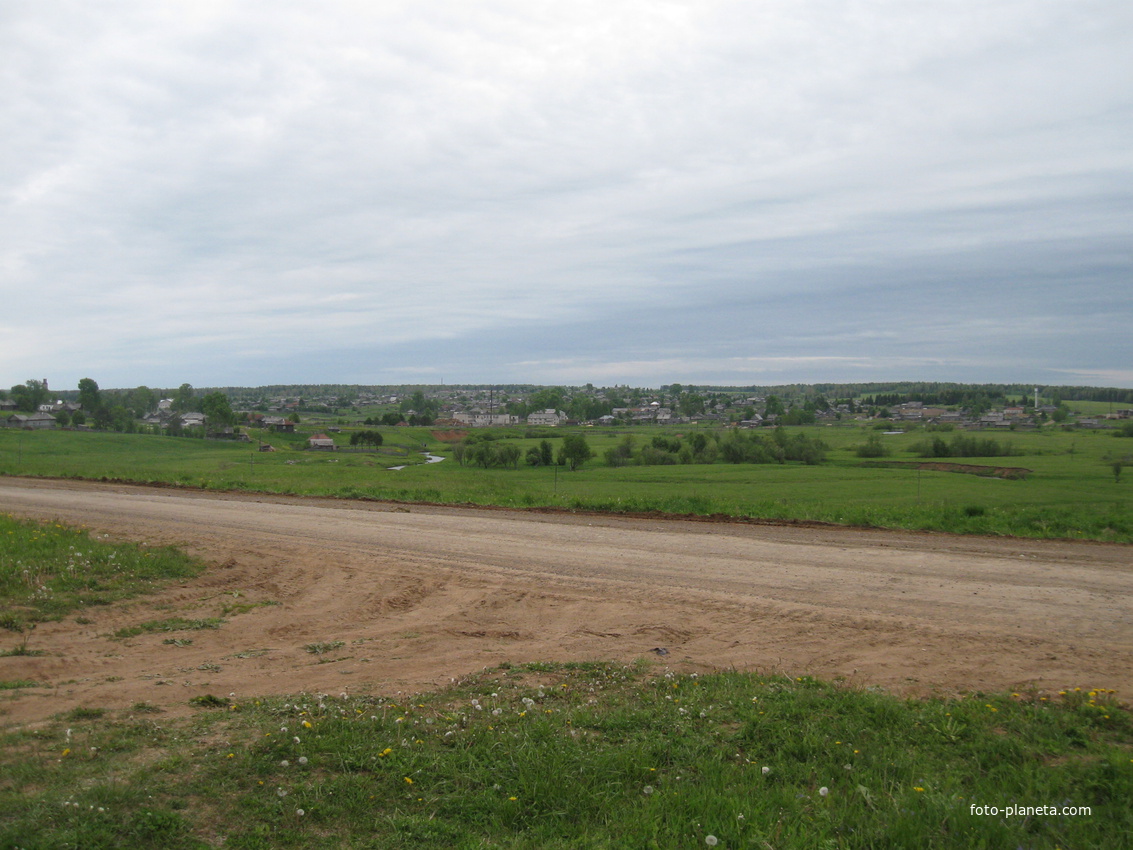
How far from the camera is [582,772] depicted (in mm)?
5289

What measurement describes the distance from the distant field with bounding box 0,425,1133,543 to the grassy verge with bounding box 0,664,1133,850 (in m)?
11.7

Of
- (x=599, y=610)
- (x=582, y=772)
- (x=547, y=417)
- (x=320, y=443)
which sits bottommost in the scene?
(x=320, y=443)

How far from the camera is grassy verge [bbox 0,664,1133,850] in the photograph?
450 centimetres

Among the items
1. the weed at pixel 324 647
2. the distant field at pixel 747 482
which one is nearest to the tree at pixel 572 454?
the distant field at pixel 747 482

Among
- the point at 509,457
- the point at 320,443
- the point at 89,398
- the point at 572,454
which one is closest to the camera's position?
the point at 572,454

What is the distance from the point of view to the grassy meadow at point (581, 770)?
4.50m

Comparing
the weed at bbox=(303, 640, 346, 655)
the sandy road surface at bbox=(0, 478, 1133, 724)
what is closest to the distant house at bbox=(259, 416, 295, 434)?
the sandy road surface at bbox=(0, 478, 1133, 724)

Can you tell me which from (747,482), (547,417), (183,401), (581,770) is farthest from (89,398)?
(581,770)

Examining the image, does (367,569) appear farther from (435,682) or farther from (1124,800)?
(1124,800)

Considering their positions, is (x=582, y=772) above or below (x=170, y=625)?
above

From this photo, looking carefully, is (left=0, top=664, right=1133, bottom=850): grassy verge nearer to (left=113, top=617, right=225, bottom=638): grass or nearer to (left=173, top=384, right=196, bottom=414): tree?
(left=113, top=617, right=225, bottom=638): grass

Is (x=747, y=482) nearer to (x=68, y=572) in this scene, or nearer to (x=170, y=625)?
(x=68, y=572)

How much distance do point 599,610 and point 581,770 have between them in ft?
17.1

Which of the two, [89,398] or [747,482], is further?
[89,398]
